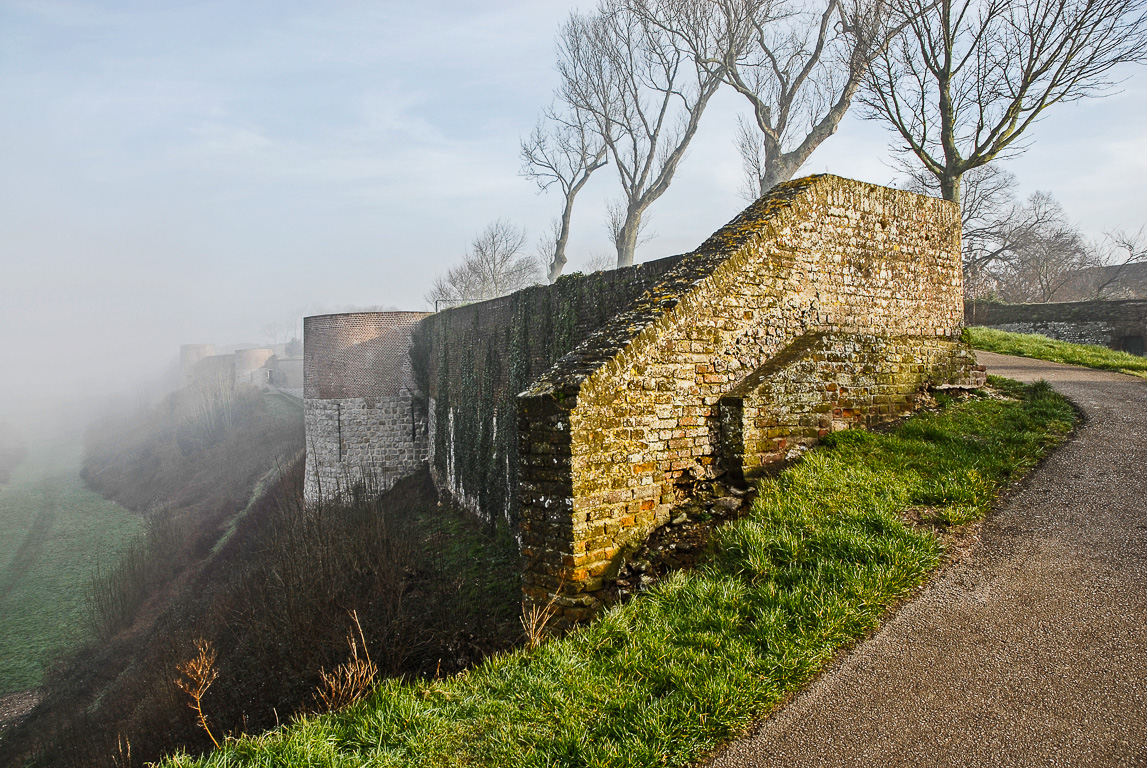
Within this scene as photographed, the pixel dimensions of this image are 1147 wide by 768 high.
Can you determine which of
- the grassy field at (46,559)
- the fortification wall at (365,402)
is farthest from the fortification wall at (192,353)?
the fortification wall at (365,402)

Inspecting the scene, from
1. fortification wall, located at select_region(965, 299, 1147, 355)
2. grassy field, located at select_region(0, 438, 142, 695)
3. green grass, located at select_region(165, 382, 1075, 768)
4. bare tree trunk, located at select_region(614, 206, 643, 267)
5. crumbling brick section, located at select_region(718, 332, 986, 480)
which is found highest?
bare tree trunk, located at select_region(614, 206, 643, 267)

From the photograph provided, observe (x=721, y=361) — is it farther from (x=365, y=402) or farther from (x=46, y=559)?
(x=46, y=559)

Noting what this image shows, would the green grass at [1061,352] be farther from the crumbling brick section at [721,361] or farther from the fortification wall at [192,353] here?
the fortification wall at [192,353]

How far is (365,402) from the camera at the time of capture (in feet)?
60.6

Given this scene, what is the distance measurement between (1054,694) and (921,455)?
309cm

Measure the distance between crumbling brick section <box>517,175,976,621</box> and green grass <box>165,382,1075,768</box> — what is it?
28.9 inches

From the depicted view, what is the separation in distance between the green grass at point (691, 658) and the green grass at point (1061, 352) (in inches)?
250

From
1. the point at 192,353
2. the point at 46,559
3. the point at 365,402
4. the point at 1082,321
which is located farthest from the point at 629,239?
the point at 192,353

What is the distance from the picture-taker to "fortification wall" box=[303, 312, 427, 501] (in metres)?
18.4

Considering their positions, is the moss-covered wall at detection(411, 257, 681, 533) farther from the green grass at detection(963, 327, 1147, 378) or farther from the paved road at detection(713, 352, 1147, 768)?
the green grass at detection(963, 327, 1147, 378)

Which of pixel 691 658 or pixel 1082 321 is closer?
pixel 691 658

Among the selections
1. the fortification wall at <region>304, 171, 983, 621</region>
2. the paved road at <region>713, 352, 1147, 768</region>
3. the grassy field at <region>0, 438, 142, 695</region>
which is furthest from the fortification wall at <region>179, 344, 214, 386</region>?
the paved road at <region>713, 352, 1147, 768</region>

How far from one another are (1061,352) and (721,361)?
403 inches

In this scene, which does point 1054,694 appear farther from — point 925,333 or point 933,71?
point 933,71
